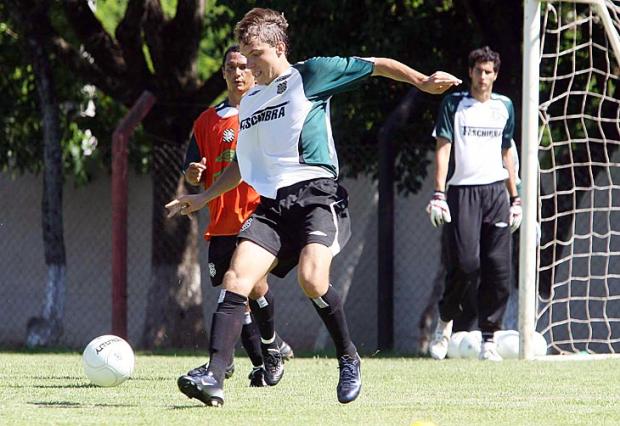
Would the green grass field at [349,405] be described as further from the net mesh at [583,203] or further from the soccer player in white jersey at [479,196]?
the net mesh at [583,203]

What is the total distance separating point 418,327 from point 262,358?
6.09m

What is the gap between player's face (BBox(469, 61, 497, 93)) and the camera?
9336mm

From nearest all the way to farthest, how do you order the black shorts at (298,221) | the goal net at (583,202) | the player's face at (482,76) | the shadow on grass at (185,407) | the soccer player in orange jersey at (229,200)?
the shadow on grass at (185,407) → the black shorts at (298,221) → the soccer player in orange jersey at (229,200) → the player's face at (482,76) → the goal net at (583,202)

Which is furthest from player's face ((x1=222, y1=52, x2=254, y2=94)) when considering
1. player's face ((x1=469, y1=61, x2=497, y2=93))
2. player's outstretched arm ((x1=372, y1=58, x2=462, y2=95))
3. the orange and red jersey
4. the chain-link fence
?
the chain-link fence

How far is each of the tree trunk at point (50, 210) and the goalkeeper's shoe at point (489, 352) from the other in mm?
5658

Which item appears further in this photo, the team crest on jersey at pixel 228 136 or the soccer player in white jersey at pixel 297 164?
the team crest on jersey at pixel 228 136

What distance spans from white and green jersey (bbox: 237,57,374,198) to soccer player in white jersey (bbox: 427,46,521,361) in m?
3.31

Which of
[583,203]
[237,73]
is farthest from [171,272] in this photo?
[237,73]

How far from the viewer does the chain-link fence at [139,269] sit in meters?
13.2

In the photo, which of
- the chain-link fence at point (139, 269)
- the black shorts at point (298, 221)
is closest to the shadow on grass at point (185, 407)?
the black shorts at point (298, 221)

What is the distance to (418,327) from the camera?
13.1m

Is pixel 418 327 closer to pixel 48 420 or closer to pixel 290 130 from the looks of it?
pixel 290 130

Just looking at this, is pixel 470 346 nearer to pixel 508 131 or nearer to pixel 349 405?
pixel 508 131

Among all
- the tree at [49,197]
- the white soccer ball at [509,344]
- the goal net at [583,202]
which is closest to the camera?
the white soccer ball at [509,344]
